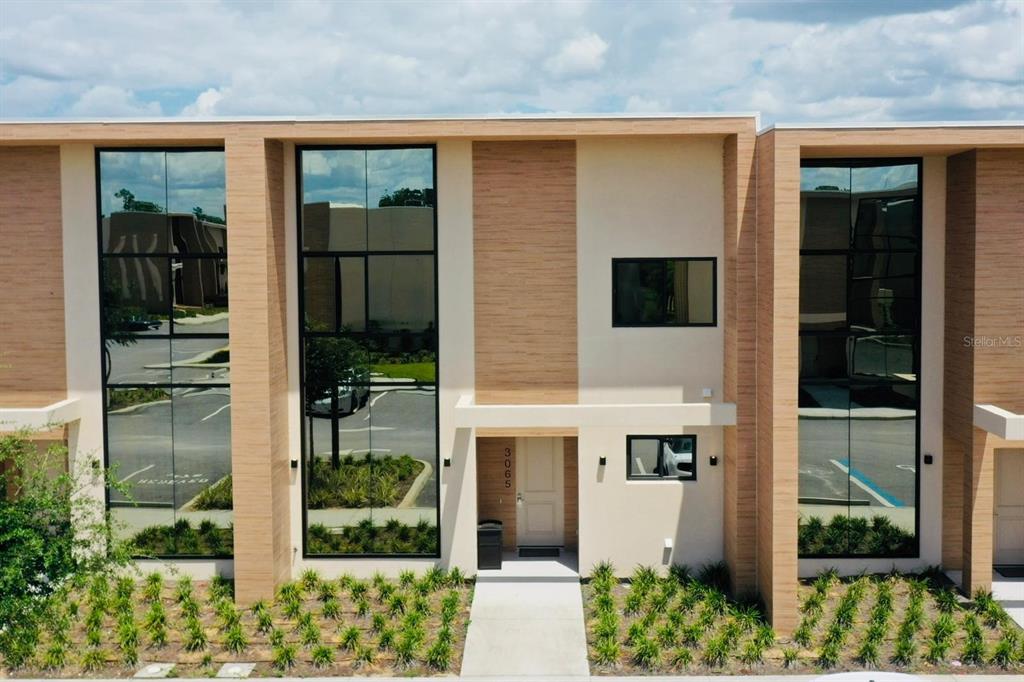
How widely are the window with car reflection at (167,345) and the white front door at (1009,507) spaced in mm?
14373

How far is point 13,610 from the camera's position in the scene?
1286 cm

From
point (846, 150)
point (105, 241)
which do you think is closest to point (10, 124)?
point (105, 241)

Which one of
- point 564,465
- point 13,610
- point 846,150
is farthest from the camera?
point 564,465

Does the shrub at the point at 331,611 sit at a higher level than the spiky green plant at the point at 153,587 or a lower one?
lower

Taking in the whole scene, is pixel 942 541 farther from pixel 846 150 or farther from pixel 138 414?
pixel 138 414

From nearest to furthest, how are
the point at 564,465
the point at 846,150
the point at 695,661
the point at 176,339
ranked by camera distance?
the point at 695,661 < the point at 846,150 < the point at 176,339 < the point at 564,465

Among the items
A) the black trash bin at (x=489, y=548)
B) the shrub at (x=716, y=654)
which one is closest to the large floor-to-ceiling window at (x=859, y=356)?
the shrub at (x=716, y=654)

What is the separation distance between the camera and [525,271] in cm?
1825

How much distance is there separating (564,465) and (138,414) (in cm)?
801

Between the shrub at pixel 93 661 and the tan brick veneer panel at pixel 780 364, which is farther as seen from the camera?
the tan brick veneer panel at pixel 780 364

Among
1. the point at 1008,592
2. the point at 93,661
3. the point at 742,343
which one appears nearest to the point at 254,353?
the point at 93,661

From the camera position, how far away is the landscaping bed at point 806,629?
587 inches

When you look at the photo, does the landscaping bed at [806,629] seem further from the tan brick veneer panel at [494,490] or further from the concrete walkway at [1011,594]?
the tan brick veneer panel at [494,490]

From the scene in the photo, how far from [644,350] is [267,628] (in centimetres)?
807
